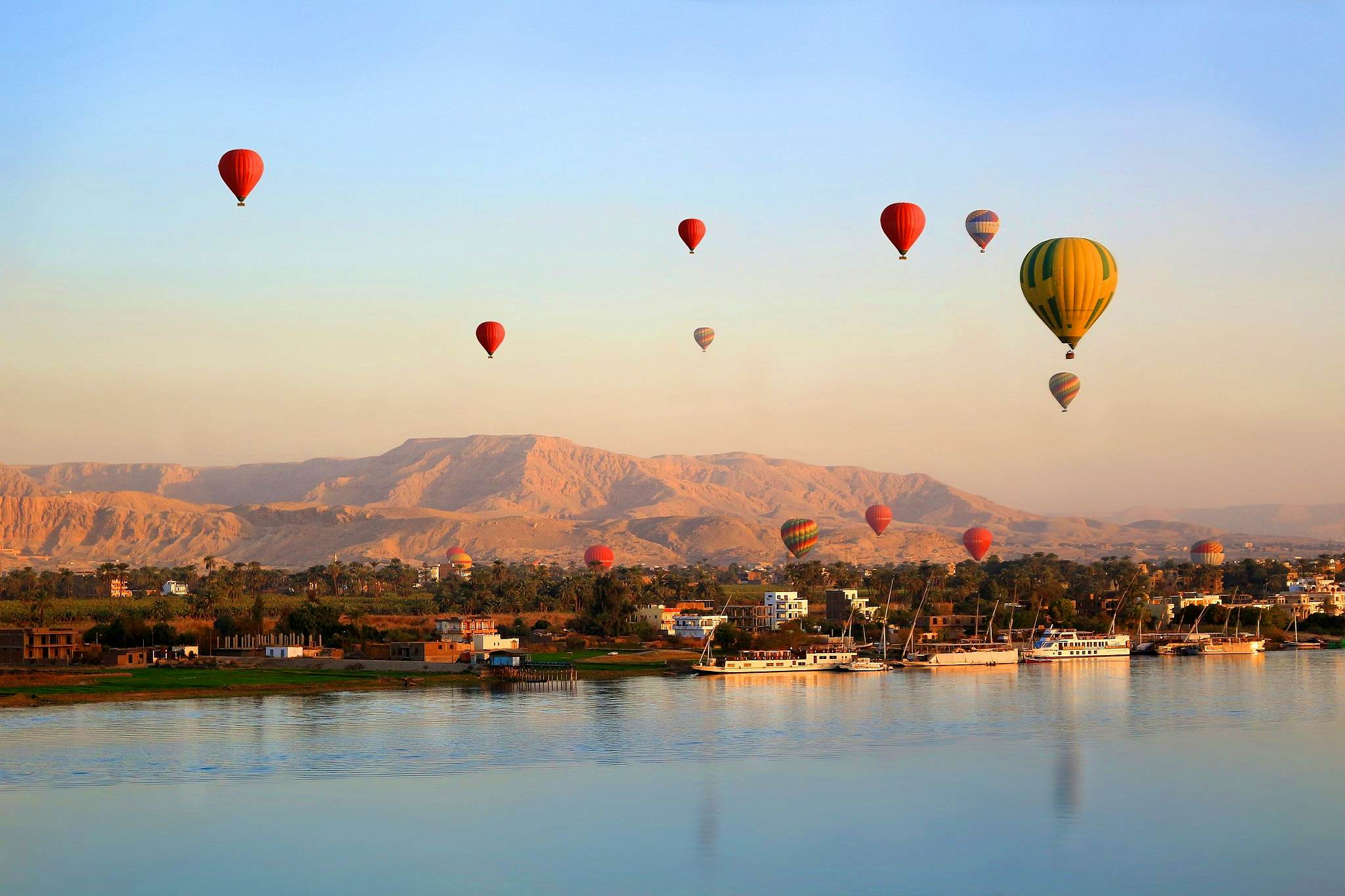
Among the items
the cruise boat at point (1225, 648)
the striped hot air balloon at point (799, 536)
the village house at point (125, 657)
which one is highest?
the striped hot air balloon at point (799, 536)

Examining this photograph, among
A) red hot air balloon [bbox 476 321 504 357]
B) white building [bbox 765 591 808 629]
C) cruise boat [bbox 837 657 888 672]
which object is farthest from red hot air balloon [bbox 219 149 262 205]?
white building [bbox 765 591 808 629]

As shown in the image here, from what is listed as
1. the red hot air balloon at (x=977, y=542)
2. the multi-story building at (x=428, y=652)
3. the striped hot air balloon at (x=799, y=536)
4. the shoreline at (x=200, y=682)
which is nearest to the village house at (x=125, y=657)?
the shoreline at (x=200, y=682)

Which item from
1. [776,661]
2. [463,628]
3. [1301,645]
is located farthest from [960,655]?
[1301,645]

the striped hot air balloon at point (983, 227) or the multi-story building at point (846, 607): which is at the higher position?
the striped hot air balloon at point (983, 227)

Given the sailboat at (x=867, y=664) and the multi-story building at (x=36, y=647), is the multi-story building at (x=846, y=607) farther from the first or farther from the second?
the multi-story building at (x=36, y=647)

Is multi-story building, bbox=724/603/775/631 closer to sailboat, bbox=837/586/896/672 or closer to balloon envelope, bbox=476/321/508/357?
sailboat, bbox=837/586/896/672

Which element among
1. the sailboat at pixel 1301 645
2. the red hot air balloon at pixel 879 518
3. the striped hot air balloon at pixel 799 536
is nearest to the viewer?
the sailboat at pixel 1301 645

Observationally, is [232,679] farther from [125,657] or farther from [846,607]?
[846,607]
